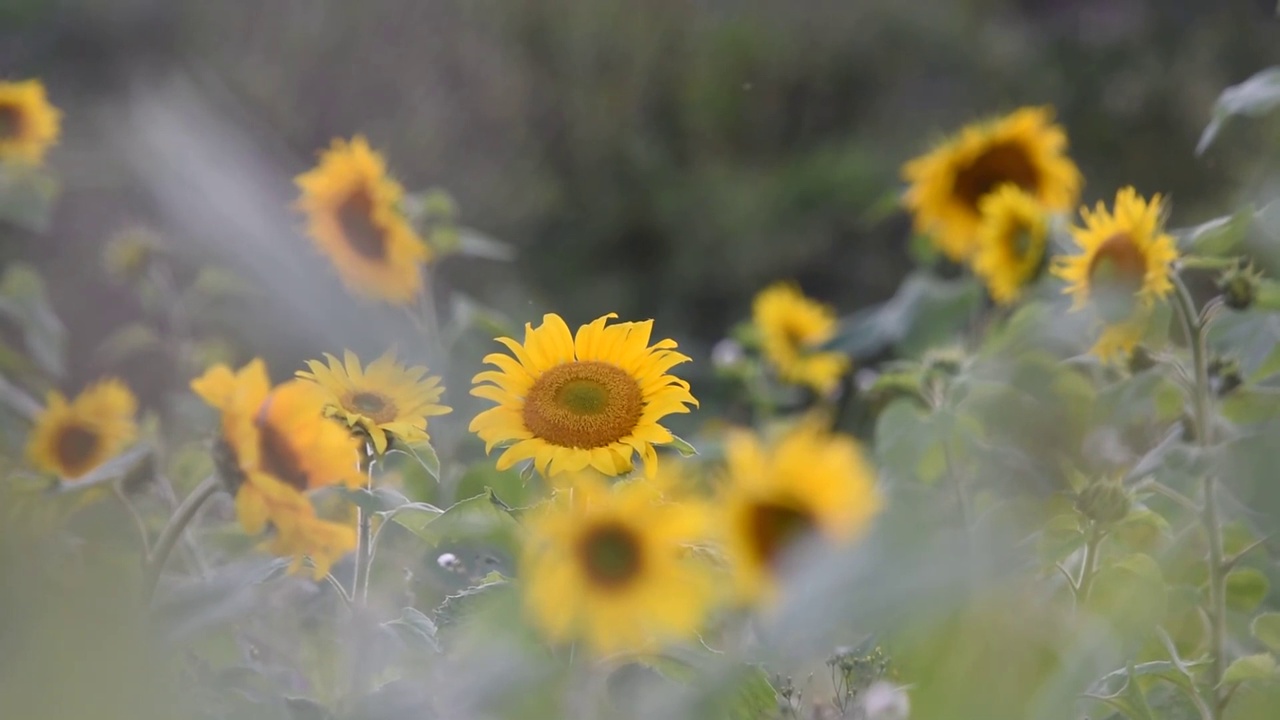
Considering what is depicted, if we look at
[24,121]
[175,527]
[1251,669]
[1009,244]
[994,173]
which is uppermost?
[24,121]

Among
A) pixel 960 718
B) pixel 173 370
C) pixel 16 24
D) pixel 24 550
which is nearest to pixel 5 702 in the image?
pixel 24 550

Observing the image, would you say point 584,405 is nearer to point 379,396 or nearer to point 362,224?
point 379,396

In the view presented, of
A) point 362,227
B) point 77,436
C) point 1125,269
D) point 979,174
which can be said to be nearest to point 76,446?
point 77,436

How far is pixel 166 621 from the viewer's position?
0.37 m

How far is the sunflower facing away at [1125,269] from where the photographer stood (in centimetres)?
60

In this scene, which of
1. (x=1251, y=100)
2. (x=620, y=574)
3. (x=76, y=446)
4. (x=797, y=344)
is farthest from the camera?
Result: (x=797, y=344)

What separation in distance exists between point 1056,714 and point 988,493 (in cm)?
52

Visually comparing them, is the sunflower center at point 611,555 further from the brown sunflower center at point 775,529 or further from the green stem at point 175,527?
the green stem at point 175,527

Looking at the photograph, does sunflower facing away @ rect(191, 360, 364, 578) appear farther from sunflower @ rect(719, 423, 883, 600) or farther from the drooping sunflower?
the drooping sunflower

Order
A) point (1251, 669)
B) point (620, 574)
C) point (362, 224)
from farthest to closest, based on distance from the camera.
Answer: point (362, 224) → point (1251, 669) → point (620, 574)

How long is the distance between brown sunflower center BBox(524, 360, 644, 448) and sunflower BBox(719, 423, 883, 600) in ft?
0.14

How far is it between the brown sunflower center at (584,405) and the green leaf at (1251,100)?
382 mm

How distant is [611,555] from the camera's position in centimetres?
35

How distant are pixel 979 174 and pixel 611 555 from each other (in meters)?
0.89
